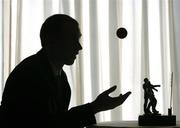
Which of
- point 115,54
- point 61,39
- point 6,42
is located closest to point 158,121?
point 61,39

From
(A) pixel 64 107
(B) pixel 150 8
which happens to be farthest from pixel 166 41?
(A) pixel 64 107

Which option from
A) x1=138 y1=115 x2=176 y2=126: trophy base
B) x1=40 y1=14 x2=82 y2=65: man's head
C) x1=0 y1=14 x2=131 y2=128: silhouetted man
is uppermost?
x1=40 y1=14 x2=82 y2=65: man's head

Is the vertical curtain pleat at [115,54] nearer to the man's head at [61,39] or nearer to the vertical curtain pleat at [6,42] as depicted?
the vertical curtain pleat at [6,42]

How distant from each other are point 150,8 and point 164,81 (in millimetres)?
569

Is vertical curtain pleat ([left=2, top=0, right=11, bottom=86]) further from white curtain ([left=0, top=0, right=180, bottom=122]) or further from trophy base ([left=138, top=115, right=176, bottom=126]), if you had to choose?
trophy base ([left=138, top=115, right=176, bottom=126])

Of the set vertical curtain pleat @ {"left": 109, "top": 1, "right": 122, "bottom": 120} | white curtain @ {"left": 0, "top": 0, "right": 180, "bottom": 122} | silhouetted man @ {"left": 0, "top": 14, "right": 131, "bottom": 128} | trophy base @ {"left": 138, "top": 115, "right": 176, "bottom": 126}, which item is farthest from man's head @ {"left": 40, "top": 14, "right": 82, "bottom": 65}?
vertical curtain pleat @ {"left": 109, "top": 1, "right": 122, "bottom": 120}

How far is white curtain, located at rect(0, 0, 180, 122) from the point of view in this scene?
2547 mm

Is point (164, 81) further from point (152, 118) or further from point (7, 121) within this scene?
point (7, 121)

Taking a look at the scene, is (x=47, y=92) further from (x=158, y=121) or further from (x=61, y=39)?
(x=158, y=121)

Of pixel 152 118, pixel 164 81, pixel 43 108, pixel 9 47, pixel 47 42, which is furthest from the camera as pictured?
pixel 164 81

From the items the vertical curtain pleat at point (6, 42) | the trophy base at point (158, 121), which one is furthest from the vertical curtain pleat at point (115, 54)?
the trophy base at point (158, 121)

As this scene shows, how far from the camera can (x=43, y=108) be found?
36.4 inches

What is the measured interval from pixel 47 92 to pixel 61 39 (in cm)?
16

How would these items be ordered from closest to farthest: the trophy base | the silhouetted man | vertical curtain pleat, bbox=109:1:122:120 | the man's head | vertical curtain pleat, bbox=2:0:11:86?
1. the silhouetted man
2. the man's head
3. the trophy base
4. vertical curtain pleat, bbox=2:0:11:86
5. vertical curtain pleat, bbox=109:1:122:120
